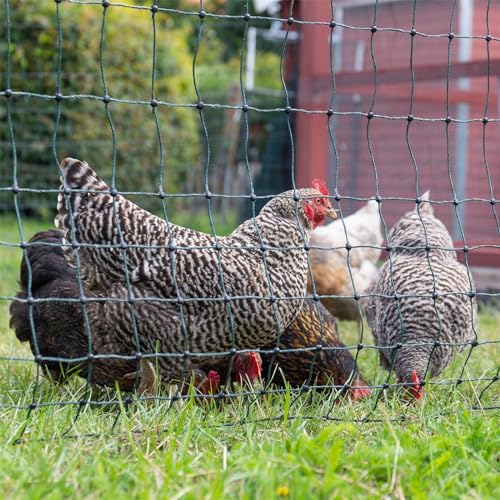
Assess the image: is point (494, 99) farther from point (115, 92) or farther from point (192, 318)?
point (115, 92)

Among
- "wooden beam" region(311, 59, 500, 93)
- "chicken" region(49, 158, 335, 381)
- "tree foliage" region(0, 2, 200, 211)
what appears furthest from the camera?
"tree foliage" region(0, 2, 200, 211)

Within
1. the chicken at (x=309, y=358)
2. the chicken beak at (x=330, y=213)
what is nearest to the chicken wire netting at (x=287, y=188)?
the chicken at (x=309, y=358)

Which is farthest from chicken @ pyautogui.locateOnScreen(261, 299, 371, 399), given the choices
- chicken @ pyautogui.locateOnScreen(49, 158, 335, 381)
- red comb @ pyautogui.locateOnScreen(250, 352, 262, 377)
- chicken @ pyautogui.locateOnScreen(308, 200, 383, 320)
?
chicken @ pyautogui.locateOnScreen(308, 200, 383, 320)

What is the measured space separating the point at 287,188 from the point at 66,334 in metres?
4.96

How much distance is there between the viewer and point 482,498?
1909 mm

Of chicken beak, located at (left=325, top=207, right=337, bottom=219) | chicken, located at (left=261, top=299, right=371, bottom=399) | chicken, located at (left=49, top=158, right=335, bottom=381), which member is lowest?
chicken, located at (left=261, top=299, right=371, bottom=399)

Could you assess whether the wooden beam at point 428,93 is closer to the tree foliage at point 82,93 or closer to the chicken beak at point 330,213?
the chicken beak at point 330,213

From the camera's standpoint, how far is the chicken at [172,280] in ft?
9.50

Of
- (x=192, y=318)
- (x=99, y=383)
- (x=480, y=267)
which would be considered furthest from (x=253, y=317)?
(x=480, y=267)

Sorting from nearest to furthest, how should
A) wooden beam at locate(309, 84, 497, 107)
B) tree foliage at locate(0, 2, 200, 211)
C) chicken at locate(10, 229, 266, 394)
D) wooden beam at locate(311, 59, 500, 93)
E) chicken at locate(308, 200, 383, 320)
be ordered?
chicken at locate(10, 229, 266, 394)
chicken at locate(308, 200, 383, 320)
wooden beam at locate(311, 59, 500, 93)
wooden beam at locate(309, 84, 497, 107)
tree foliage at locate(0, 2, 200, 211)

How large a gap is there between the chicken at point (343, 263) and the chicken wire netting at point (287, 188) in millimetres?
16

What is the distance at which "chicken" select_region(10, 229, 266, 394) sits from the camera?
3067 mm

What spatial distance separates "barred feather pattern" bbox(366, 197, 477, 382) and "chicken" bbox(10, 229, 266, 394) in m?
0.69

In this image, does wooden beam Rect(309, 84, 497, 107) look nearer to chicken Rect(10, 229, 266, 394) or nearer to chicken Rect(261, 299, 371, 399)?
Answer: chicken Rect(261, 299, 371, 399)
